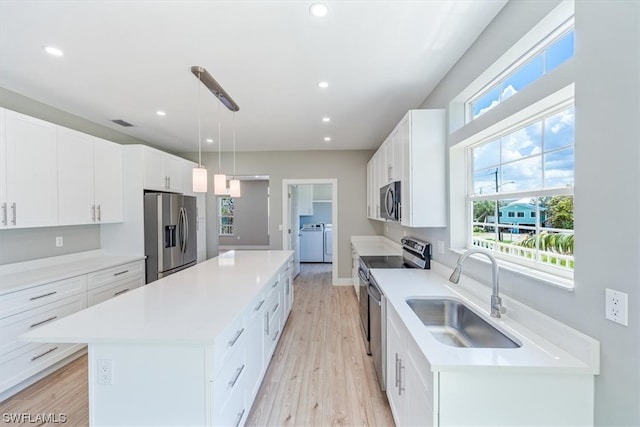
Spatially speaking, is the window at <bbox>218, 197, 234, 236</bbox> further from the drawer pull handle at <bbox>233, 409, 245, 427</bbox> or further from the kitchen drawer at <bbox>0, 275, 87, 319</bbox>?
the drawer pull handle at <bbox>233, 409, 245, 427</bbox>

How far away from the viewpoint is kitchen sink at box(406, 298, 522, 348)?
158 cm

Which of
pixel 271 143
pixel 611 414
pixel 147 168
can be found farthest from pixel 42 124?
pixel 611 414

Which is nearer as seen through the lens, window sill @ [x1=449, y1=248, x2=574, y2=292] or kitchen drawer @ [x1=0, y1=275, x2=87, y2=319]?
window sill @ [x1=449, y1=248, x2=574, y2=292]

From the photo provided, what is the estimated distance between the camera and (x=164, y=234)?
12.3ft

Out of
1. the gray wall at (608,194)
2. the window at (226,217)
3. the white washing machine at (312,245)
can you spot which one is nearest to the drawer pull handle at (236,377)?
the gray wall at (608,194)

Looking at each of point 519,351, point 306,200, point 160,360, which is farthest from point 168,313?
point 306,200

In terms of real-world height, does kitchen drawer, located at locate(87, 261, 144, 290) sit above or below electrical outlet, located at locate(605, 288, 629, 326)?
below

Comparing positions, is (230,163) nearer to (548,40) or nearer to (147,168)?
(147,168)

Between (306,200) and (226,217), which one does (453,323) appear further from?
(226,217)

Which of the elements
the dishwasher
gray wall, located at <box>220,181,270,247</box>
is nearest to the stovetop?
the dishwasher

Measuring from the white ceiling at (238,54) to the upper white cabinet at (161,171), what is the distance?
1.94ft

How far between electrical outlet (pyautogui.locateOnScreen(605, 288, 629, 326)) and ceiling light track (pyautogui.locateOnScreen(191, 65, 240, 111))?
2.83 meters

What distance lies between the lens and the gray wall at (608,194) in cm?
92

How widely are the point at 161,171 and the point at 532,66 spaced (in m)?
4.35
